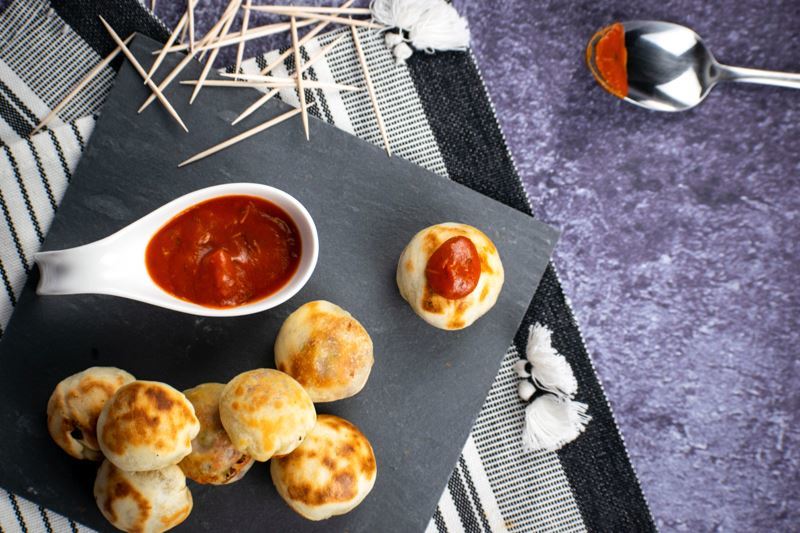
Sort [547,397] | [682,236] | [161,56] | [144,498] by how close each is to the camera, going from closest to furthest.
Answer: [144,498] → [161,56] → [547,397] → [682,236]

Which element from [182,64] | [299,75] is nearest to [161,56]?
[182,64]

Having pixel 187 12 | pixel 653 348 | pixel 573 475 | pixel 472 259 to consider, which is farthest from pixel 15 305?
pixel 653 348

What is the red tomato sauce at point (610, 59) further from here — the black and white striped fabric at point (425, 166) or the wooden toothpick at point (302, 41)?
the wooden toothpick at point (302, 41)

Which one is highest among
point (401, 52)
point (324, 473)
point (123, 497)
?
point (401, 52)

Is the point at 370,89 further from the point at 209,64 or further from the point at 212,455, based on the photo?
the point at 212,455

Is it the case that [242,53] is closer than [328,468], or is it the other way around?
[328,468]

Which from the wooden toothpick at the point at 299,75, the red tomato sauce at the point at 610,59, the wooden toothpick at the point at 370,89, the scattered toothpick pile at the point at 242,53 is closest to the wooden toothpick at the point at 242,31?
the scattered toothpick pile at the point at 242,53

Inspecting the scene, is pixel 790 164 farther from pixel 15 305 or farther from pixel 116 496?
pixel 15 305
